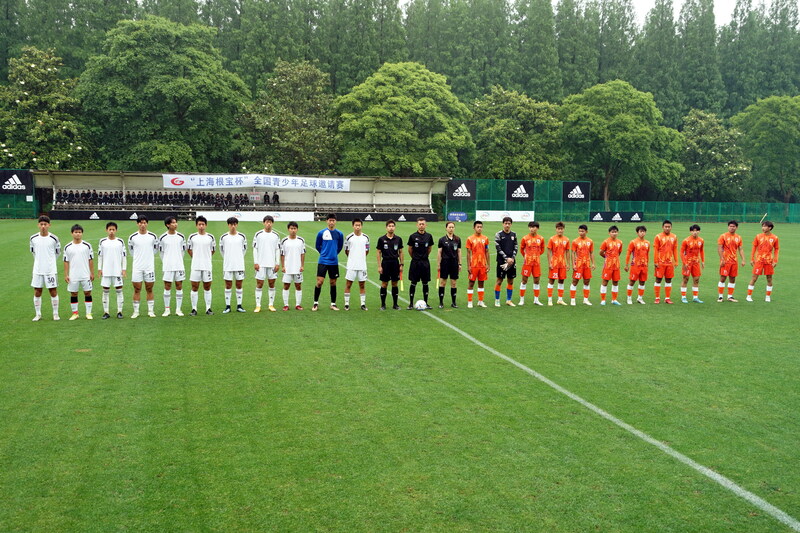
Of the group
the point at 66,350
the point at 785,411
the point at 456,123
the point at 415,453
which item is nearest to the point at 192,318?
the point at 66,350

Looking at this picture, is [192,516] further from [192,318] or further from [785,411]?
[192,318]

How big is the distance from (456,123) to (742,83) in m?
48.0

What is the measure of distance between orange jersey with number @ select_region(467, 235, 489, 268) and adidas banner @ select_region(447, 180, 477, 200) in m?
43.9

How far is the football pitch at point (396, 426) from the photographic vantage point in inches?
222

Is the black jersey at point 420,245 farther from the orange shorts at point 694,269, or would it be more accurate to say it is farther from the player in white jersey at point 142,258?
the orange shorts at point 694,269

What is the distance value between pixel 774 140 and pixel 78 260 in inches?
3258

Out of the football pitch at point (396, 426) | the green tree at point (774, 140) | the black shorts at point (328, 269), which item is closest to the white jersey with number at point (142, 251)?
the football pitch at point (396, 426)

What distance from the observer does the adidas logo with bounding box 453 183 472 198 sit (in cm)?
5959

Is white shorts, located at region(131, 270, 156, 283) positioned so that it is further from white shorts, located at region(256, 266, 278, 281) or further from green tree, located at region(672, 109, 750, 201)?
green tree, located at region(672, 109, 750, 201)

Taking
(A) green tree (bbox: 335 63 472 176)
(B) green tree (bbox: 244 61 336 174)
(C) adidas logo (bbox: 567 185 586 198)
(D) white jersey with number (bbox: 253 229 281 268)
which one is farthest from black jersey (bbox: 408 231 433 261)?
(C) adidas logo (bbox: 567 185 586 198)

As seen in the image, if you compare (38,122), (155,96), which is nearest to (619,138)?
(155,96)

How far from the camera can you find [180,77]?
56.6m

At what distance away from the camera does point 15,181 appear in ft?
167

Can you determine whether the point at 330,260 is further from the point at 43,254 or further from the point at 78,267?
the point at 43,254
